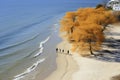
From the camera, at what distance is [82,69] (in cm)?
4656

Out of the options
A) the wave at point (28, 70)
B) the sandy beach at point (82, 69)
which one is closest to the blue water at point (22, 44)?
the wave at point (28, 70)

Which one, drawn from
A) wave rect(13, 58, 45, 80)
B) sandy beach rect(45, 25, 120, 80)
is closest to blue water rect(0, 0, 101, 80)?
wave rect(13, 58, 45, 80)

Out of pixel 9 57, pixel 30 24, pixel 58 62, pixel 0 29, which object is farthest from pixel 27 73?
pixel 30 24

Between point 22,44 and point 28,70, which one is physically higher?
point 22,44

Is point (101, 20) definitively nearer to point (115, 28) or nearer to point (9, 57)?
point (115, 28)

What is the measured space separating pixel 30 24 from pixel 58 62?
45732 mm

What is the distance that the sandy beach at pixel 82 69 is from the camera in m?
42.6

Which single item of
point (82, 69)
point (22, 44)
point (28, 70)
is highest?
point (22, 44)

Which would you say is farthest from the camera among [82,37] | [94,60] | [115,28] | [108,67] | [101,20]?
[115,28]

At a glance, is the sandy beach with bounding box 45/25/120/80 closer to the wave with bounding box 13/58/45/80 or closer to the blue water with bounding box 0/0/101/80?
the wave with bounding box 13/58/45/80

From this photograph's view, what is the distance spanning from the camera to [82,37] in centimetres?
5325

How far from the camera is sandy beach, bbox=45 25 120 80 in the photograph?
140 feet

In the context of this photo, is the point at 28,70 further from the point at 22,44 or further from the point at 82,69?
the point at 22,44

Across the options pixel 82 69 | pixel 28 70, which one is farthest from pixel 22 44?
pixel 82 69
